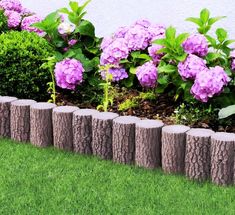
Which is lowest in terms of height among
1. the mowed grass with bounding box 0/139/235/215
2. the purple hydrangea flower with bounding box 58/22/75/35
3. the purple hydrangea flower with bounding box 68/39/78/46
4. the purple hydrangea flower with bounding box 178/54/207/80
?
the mowed grass with bounding box 0/139/235/215

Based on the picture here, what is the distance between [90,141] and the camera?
550 cm

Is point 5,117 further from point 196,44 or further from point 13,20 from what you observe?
point 13,20

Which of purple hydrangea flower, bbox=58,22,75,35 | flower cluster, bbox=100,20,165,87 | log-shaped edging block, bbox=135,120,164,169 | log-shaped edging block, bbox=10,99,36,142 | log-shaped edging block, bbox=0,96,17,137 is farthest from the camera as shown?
purple hydrangea flower, bbox=58,22,75,35

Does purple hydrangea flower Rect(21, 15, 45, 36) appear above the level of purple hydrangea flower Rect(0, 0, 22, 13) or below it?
below

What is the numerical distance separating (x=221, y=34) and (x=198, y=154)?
1.38 metres

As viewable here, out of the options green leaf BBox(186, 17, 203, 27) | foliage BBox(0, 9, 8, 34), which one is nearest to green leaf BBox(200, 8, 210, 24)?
green leaf BBox(186, 17, 203, 27)

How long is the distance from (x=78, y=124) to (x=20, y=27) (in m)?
2.78

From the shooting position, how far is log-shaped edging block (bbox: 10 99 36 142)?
5.79 m

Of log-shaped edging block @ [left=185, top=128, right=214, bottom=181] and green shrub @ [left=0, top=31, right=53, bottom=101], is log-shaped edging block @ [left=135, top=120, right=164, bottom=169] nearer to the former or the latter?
log-shaped edging block @ [left=185, top=128, right=214, bottom=181]

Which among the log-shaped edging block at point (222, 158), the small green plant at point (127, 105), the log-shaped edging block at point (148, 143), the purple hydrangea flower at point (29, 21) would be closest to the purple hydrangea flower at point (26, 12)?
the purple hydrangea flower at point (29, 21)

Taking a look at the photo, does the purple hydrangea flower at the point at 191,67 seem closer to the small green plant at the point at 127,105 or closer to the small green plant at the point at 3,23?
the small green plant at the point at 127,105

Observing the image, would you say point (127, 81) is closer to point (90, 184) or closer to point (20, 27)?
point (90, 184)

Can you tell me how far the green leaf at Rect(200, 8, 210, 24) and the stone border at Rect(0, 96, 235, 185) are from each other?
4.16ft

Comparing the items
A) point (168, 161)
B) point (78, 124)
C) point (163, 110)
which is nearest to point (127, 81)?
point (163, 110)
